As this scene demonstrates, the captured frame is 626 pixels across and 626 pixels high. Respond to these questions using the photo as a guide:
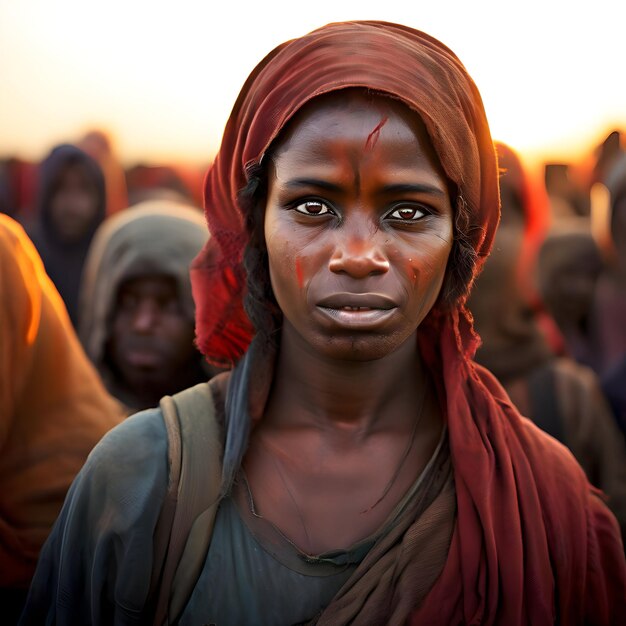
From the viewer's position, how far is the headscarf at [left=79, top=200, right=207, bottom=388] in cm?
416

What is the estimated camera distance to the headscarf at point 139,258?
13.7 ft

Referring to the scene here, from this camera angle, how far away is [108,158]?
10.1 metres

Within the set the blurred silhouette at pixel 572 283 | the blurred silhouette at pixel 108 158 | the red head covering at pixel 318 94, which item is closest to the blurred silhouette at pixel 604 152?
the blurred silhouette at pixel 572 283

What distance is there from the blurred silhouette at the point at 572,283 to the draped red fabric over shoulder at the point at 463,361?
397 centimetres

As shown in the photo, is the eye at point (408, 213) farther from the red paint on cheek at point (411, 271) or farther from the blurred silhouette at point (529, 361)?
the blurred silhouette at point (529, 361)

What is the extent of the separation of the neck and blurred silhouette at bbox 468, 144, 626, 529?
204 cm

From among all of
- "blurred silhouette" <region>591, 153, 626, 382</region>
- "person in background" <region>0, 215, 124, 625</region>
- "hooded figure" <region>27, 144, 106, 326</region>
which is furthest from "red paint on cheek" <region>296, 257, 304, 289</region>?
"hooded figure" <region>27, 144, 106, 326</region>

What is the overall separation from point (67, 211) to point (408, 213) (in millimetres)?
5646

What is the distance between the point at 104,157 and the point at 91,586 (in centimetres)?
845

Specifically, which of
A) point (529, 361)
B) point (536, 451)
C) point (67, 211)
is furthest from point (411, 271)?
point (67, 211)

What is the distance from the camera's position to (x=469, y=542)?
1.96 m

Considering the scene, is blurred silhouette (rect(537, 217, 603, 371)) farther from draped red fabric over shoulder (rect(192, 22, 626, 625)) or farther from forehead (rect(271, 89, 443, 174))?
forehead (rect(271, 89, 443, 174))

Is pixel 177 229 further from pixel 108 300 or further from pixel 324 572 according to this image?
pixel 324 572

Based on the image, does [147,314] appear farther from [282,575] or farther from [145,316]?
[282,575]
